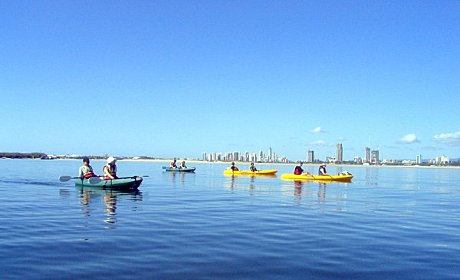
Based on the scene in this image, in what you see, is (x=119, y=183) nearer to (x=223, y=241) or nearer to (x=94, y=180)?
(x=94, y=180)

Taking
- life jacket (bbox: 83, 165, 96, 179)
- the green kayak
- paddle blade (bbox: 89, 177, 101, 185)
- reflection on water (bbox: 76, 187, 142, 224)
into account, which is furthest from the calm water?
life jacket (bbox: 83, 165, 96, 179)

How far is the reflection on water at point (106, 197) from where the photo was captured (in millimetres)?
19844

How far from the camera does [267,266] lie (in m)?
10.9

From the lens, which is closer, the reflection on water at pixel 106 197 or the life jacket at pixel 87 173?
the reflection on water at pixel 106 197

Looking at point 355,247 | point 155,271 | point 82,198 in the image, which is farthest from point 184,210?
point 155,271

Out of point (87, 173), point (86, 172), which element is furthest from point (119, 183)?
point (86, 172)

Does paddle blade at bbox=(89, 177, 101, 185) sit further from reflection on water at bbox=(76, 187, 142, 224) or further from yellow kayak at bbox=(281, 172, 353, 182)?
yellow kayak at bbox=(281, 172, 353, 182)

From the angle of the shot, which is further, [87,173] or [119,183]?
[87,173]

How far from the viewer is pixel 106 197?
27.9 m

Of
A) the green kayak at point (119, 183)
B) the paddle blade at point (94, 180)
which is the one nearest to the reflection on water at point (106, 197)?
the green kayak at point (119, 183)

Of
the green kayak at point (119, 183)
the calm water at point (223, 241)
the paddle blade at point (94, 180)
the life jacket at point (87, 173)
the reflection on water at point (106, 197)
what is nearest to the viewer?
the calm water at point (223, 241)

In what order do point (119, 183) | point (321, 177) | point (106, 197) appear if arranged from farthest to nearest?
point (321, 177) < point (119, 183) < point (106, 197)

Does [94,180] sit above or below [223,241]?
above

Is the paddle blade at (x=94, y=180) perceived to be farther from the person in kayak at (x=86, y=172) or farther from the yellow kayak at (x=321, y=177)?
the yellow kayak at (x=321, y=177)
